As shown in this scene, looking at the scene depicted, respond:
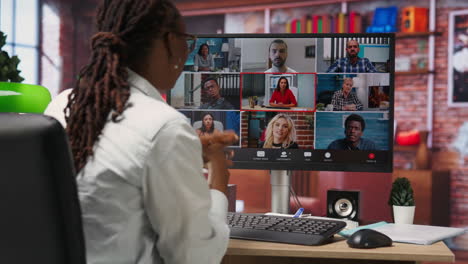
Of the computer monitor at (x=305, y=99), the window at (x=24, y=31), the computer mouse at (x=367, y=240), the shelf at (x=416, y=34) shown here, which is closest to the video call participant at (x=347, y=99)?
the computer monitor at (x=305, y=99)

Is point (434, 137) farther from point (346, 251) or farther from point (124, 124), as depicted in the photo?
point (124, 124)

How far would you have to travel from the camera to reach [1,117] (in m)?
A: 0.73

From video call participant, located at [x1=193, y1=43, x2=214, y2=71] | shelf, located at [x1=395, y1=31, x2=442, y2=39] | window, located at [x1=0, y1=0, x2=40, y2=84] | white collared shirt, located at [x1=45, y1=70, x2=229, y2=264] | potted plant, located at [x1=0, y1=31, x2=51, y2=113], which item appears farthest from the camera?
window, located at [x1=0, y1=0, x2=40, y2=84]

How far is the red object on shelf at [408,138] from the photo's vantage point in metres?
5.57

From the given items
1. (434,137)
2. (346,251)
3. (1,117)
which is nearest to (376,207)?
(434,137)

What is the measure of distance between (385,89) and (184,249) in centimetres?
94

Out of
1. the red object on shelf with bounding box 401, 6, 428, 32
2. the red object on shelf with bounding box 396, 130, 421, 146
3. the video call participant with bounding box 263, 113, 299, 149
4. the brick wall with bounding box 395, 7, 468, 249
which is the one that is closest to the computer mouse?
the video call participant with bounding box 263, 113, 299, 149

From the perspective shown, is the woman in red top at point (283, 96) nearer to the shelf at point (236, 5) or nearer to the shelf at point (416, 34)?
the shelf at point (416, 34)

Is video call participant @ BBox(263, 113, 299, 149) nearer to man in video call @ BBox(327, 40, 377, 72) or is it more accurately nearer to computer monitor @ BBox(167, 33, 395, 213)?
computer monitor @ BBox(167, 33, 395, 213)

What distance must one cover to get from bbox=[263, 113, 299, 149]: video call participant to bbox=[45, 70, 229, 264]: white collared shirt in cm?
75

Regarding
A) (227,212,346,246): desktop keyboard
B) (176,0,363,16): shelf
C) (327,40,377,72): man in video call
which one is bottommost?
(227,212,346,246): desktop keyboard

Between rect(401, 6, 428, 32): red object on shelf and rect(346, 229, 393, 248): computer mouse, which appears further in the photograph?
rect(401, 6, 428, 32): red object on shelf

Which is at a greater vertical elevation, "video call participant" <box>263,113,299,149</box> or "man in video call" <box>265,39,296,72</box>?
"man in video call" <box>265,39,296,72</box>

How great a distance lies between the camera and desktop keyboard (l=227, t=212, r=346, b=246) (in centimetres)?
135
